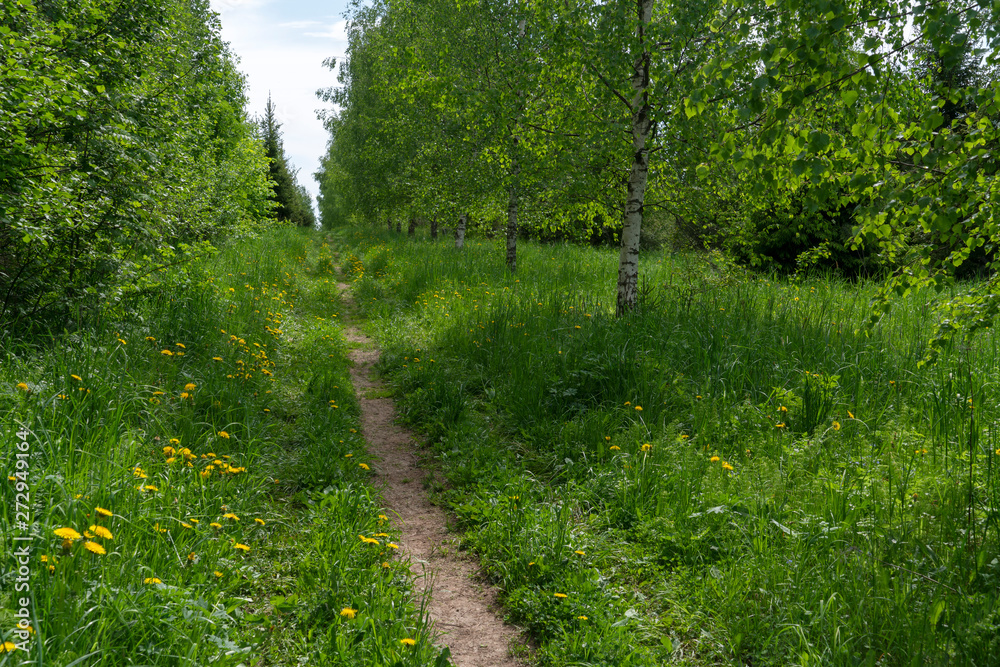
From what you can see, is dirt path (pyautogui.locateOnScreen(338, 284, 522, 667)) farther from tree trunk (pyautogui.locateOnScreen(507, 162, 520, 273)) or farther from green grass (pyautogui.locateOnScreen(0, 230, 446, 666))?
tree trunk (pyautogui.locateOnScreen(507, 162, 520, 273))

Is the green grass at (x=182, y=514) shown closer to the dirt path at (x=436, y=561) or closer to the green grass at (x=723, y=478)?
the dirt path at (x=436, y=561)

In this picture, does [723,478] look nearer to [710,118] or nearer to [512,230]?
[710,118]

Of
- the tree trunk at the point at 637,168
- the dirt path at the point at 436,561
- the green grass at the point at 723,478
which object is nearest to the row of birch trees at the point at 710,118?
the tree trunk at the point at 637,168

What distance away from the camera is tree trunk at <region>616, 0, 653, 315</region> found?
761cm

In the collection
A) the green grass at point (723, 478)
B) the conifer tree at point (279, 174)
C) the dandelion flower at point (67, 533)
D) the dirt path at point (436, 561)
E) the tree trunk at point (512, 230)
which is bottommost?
the dirt path at point (436, 561)

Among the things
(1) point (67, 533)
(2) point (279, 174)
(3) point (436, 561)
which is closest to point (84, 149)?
(1) point (67, 533)

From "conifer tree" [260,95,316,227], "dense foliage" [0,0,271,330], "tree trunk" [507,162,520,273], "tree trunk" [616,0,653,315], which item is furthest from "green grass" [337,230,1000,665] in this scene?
"conifer tree" [260,95,316,227]

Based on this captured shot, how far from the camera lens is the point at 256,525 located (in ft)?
11.8

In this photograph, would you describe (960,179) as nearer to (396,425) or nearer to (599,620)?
(599,620)

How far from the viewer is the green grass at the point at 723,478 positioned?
284 centimetres

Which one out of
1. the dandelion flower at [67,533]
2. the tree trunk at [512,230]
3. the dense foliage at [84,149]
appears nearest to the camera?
the dandelion flower at [67,533]

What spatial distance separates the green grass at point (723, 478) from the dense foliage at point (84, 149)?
10.7 feet

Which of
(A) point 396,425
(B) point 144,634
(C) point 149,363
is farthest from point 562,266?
(B) point 144,634

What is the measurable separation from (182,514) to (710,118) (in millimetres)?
5495
